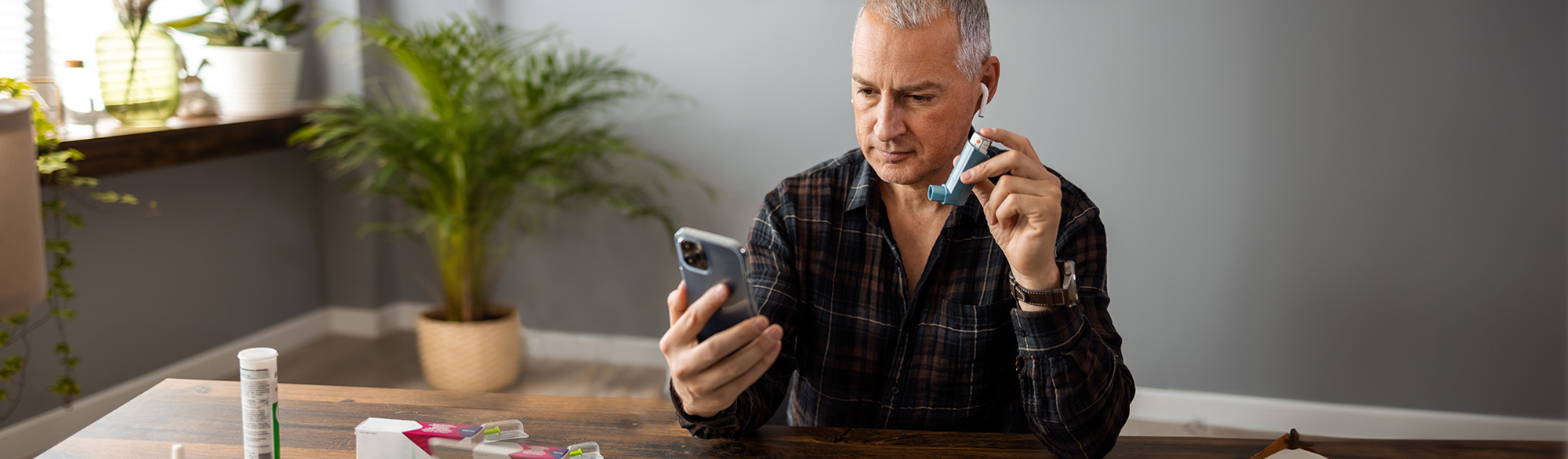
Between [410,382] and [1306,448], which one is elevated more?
[1306,448]

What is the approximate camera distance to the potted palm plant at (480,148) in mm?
2906

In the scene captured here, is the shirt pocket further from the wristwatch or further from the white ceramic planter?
the white ceramic planter

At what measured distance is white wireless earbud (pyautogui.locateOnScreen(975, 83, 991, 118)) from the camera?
1394 millimetres

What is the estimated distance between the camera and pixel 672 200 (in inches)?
130

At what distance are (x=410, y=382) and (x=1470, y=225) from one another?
126 inches

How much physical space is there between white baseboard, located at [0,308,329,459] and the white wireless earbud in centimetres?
242

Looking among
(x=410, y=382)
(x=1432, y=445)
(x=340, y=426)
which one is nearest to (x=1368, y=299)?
(x=1432, y=445)

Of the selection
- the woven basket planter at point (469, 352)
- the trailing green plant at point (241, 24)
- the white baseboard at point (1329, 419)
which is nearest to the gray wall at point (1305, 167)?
the white baseboard at point (1329, 419)

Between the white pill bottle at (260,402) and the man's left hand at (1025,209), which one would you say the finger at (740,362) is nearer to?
the man's left hand at (1025,209)

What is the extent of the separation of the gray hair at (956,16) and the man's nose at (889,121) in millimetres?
100

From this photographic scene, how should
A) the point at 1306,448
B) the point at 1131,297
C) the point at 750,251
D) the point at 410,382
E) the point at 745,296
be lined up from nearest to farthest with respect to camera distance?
the point at 745,296 < the point at 1306,448 < the point at 750,251 < the point at 1131,297 < the point at 410,382

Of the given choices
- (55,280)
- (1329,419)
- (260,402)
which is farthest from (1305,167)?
(55,280)

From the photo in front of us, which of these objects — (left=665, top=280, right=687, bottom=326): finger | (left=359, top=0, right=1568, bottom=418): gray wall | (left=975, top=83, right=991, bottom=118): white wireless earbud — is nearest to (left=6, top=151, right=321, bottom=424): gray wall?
(left=359, top=0, right=1568, bottom=418): gray wall

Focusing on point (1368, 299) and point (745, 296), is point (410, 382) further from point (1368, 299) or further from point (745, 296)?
point (1368, 299)
